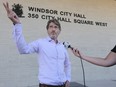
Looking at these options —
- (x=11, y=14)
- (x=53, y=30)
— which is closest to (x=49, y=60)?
(x=53, y=30)

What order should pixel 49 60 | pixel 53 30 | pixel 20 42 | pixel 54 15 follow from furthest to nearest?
1. pixel 54 15
2. pixel 53 30
3. pixel 49 60
4. pixel 20 42

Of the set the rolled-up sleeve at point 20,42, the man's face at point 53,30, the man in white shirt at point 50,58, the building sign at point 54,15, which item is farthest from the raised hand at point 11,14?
the building sign at point 54,15

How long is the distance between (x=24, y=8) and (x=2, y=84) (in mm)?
2311

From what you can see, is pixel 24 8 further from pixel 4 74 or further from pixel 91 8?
pixel 91 8

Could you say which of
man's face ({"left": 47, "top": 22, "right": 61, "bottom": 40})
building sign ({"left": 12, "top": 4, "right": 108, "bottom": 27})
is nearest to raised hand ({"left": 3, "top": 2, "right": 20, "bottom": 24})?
man's face ({"left": 47, "top": 22, "right": 61, "bottom": 40})

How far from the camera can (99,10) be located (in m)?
10.4

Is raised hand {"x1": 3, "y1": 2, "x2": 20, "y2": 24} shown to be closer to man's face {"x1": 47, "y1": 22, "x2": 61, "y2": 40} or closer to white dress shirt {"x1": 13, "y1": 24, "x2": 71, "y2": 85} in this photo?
white dress shirt {"x1": 13, "y1": 24, "x2": 71, "y2": 85}

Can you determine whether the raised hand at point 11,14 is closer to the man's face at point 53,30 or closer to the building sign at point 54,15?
the man's face at point 53,30

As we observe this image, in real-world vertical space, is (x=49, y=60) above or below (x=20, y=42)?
below

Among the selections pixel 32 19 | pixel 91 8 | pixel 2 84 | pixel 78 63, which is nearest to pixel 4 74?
pixel 2 84

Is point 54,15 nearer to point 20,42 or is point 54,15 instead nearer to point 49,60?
point 49,60

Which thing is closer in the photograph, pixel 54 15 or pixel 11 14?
pixel 11 14

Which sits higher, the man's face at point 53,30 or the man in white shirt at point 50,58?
the man's face at point 53,30

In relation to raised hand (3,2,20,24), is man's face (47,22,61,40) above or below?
below
